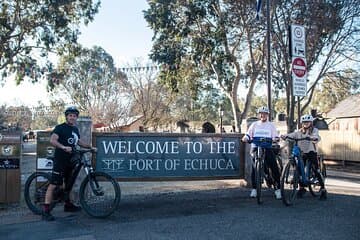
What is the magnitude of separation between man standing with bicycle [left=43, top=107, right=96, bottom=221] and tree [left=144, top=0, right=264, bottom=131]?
1500 centimetres

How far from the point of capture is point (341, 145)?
2166cm

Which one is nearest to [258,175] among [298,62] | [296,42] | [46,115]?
[298,62]

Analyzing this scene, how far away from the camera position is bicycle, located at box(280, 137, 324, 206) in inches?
317

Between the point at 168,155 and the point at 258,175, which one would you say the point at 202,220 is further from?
the point at 168,155

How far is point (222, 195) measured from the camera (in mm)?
9234

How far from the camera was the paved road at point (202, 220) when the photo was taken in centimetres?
606

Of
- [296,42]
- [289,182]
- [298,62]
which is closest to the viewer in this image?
[289,182]

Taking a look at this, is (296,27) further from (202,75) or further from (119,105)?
(119,105)

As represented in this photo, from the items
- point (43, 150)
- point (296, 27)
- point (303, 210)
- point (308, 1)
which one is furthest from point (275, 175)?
point (308, 1)

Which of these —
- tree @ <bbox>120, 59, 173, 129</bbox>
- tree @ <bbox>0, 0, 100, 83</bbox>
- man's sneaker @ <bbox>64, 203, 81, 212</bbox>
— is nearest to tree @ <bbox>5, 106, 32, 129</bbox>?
tree @ <bbox>120, 59, 173, 129</bbox>

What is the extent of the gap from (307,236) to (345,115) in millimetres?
26793

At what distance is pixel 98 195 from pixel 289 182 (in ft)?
11.5

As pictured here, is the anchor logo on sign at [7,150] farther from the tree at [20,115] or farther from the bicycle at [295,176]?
the tree at [20,115]

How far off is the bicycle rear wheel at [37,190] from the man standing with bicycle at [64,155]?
0.37m
